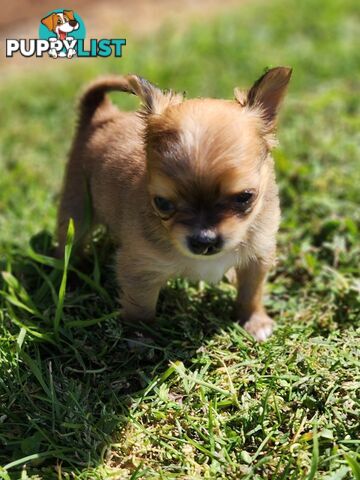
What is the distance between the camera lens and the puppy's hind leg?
194 inches

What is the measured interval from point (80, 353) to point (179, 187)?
1499 mm

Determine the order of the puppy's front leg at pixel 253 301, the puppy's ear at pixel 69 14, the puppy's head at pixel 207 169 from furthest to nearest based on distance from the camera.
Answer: the puppy's ear at pixel 69 14, the puppy's front leg at pixel 253 301, the puppy's head at pixel 207 169

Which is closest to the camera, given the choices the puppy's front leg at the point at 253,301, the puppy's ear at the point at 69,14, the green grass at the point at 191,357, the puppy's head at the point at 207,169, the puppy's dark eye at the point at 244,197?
the puppy's head at the point at 207,169

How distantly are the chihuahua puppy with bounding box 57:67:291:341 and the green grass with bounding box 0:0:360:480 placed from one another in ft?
0.95

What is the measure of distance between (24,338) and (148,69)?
183 inches

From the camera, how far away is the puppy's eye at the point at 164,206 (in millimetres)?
3461

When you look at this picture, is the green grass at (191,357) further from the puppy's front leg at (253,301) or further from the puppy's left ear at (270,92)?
the puppy's left ear at (270,92)

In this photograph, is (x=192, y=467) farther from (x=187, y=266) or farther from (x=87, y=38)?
(x=87, y=38)

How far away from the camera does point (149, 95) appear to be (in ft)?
12.4

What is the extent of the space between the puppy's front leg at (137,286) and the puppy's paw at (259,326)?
0.69 m

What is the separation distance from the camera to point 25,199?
6117 mm

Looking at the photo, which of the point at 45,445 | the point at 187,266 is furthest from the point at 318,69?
the point at 45,445

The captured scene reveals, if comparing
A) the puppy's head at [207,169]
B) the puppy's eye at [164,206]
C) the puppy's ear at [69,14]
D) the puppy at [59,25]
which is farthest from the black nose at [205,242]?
the puppy's ear at [69,14]

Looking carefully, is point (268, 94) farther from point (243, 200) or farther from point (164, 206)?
point (164, 206)
